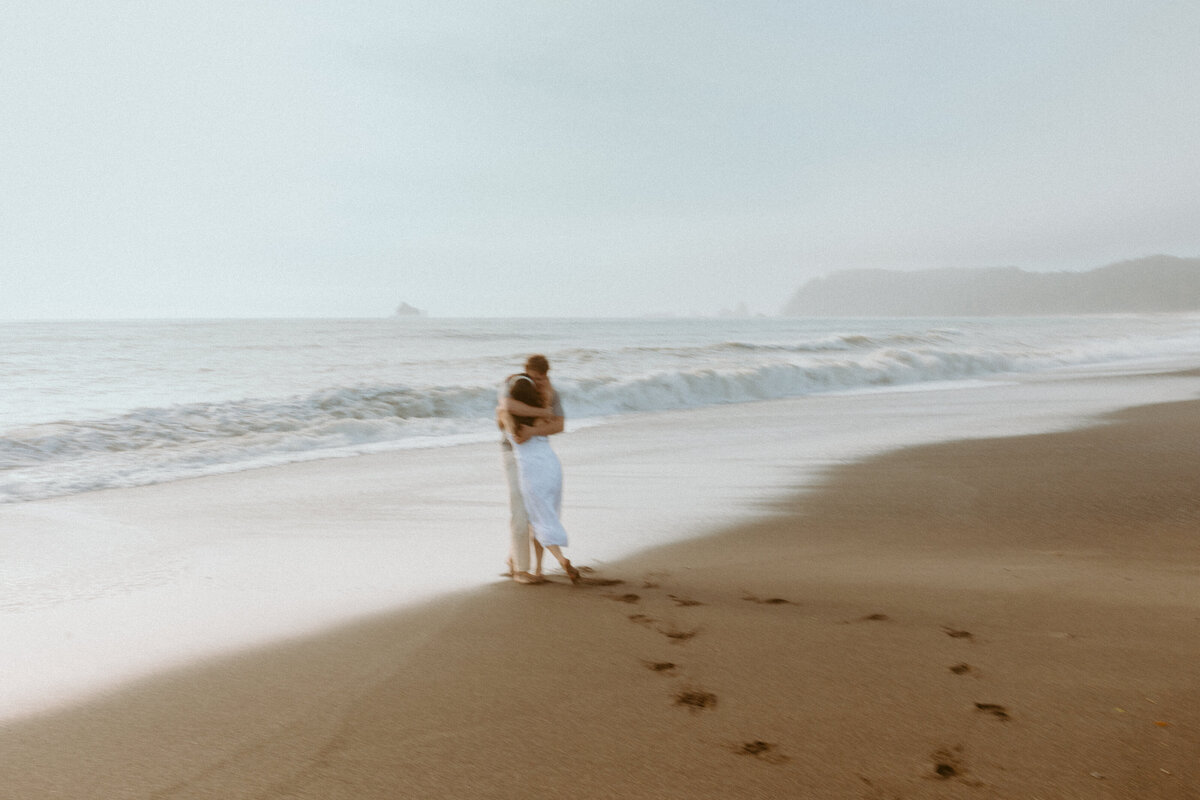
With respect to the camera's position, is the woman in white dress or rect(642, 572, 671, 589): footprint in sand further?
the woman in white dress

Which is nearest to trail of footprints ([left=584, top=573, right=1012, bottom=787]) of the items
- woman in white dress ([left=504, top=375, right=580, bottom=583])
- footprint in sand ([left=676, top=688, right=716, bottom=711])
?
footprint in sand ([left=676, top=688, right=716, bottom=711])

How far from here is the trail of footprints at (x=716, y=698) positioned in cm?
273

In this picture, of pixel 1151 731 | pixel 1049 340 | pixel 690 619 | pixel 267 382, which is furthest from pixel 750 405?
pixel 1049 340

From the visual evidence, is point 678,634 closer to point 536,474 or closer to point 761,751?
point 761,751

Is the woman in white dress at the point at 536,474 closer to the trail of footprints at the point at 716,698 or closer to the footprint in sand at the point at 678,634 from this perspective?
the trail of footprints at the point at 716,698

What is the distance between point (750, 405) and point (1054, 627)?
14.8 m

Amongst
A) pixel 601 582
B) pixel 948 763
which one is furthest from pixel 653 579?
pixel 948 763

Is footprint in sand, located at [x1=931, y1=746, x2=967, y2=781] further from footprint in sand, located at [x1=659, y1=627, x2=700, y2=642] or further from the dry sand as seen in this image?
footprint in sand, located at [x1=659, y1=627, x2=700, y2=642]

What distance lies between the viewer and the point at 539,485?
529 centimetres

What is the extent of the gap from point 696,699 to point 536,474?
229 centimetres

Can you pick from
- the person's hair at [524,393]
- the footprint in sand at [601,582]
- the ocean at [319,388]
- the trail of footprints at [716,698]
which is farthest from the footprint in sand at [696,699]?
the ocean at [319,388]

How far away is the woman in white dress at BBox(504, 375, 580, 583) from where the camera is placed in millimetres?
5219

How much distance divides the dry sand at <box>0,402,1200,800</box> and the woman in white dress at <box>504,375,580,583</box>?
15.8 inches

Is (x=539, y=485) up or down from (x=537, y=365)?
down
